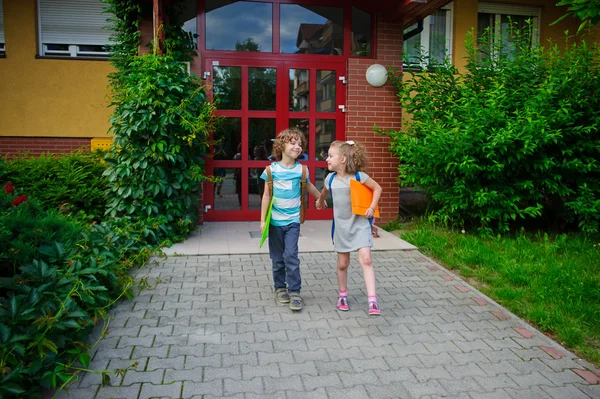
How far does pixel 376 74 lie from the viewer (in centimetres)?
831

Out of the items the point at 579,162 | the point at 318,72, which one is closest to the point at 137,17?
the point at 318,72

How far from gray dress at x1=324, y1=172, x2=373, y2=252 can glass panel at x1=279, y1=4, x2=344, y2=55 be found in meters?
4.37

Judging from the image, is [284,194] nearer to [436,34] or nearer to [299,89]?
[299,89]

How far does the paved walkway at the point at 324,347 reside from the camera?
330 cm

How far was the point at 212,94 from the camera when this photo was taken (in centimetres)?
812

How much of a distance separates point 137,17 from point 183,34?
67 centimetres

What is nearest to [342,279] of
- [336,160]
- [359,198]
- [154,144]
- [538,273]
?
[359,198]

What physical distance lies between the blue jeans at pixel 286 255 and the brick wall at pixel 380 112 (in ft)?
12.9

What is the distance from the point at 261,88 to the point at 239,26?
97cm

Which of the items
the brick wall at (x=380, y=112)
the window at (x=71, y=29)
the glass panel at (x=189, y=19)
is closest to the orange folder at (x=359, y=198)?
the brick wall at (x=380, y=112)

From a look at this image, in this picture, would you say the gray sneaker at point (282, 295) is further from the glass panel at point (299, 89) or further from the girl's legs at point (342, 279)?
the glass panel at point (299, 89)

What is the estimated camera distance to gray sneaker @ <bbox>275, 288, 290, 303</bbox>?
15.7 ft

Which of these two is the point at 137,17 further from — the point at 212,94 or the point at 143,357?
the point at 143,357

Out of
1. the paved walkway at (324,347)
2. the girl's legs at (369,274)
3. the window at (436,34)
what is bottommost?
the paved walkway at (324,347)
